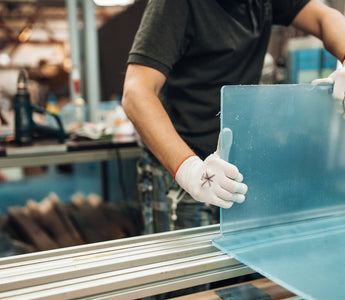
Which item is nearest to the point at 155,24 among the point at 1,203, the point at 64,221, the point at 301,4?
the point at 301,4

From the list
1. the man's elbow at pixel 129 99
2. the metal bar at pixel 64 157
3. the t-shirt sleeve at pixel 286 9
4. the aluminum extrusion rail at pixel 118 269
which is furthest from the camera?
the metal bar at pixel 64 157

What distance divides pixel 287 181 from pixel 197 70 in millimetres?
483

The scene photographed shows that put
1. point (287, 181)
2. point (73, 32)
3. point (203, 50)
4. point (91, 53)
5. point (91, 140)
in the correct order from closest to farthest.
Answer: point (287, 181) → point (203, 50) → point (91, 140) → point (91, 53) → point (73, 32)

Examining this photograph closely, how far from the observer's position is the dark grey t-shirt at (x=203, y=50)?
1.00m

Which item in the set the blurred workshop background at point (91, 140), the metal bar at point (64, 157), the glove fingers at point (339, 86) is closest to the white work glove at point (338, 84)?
the glove fingers at point (339, 86)

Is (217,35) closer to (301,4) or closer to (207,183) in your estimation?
(301,4)

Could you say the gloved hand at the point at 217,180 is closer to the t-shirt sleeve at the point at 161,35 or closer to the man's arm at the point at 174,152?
the man's arm at the point at 174,152

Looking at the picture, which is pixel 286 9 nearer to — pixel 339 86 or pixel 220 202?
pixel 339 86

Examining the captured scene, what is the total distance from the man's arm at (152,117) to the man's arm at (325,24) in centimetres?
66

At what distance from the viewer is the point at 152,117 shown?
934 mm

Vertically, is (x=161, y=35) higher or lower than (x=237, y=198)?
higher

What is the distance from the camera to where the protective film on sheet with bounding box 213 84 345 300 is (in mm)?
710

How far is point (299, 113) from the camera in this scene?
857 mm

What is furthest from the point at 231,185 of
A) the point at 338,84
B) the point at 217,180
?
the point at 338,84
